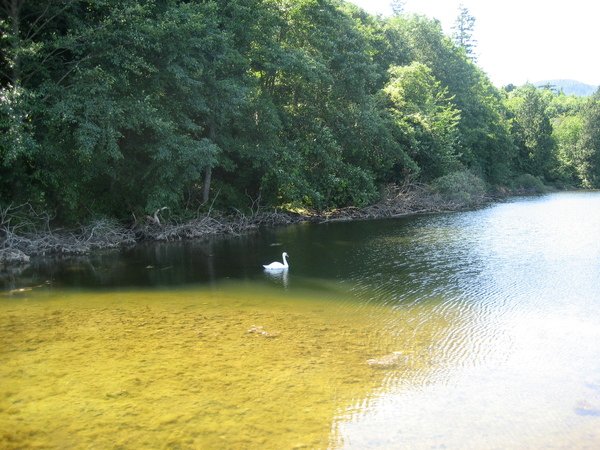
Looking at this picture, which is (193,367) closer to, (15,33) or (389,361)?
(389,361)

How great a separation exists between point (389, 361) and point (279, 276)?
6533mm

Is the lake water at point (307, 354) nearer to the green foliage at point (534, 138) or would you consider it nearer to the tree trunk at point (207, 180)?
the tree trunk at point (207, 180)

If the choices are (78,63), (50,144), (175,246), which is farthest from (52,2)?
(175,246)

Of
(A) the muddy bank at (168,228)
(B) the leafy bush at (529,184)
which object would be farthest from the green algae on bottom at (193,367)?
(B) the leafy bush at (529,184)

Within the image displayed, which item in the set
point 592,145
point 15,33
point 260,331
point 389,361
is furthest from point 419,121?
point 592,145

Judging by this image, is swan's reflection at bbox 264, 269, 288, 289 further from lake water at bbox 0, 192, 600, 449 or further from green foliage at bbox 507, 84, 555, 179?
green foliage at bbox 507, 84, 555, 179

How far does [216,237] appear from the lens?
72.2 ft

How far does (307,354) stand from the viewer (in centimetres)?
833

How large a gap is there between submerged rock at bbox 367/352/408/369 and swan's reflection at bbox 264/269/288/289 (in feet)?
16.7

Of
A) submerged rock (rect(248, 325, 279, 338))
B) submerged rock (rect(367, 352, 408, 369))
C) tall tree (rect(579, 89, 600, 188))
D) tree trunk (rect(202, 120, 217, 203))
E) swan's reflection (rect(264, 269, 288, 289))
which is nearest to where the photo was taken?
submerged rock (rect(367, 352, 408, 369))

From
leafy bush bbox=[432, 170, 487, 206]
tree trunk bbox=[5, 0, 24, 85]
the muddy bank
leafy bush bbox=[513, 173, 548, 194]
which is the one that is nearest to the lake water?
the muddy bank

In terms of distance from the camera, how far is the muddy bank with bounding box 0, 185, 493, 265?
56.5 feet

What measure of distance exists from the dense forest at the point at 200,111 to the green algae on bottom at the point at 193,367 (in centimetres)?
696

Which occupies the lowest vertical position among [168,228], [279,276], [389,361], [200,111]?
[389,361]
